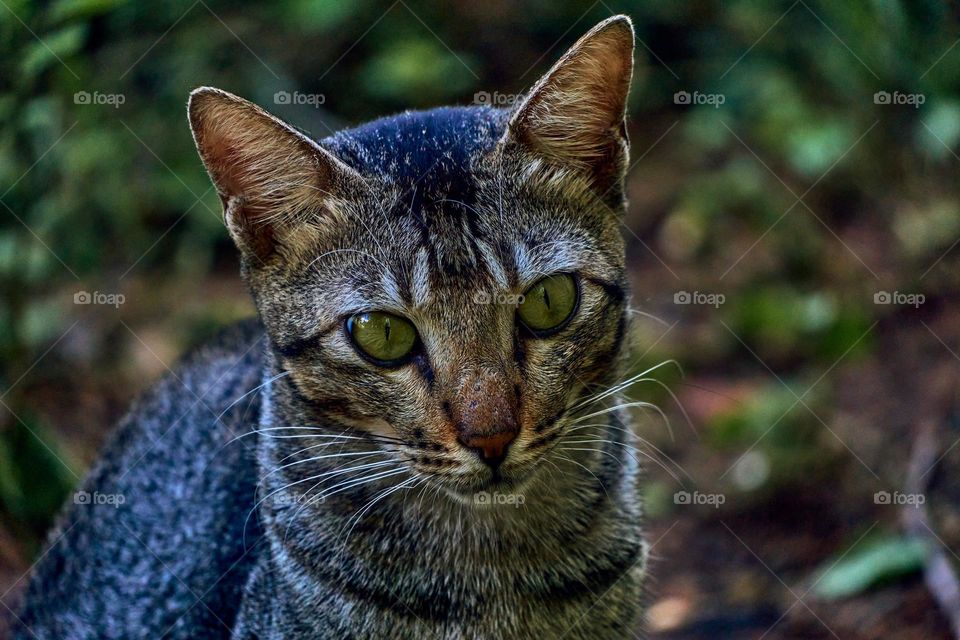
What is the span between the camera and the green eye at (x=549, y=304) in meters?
2.95

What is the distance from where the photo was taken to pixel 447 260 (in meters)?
→ 2.93

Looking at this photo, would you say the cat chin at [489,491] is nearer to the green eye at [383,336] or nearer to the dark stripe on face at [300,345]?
the green eye at [383,336]

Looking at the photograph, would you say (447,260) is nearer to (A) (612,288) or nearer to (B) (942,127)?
(A) (612,288)

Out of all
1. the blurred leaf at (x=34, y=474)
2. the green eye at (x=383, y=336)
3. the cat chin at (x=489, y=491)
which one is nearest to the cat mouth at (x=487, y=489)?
the cat chin at (x=489, y=491)

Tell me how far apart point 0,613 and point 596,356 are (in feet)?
9.47

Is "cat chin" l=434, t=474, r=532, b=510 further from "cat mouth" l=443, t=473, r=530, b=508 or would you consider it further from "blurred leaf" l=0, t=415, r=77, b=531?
"blurred leaf" l=0, t=415, r=77, b=531

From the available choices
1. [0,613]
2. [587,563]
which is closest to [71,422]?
[0,613]

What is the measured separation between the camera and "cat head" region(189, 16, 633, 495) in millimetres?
2852

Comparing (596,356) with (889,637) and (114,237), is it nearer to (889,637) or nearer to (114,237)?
(889,637)

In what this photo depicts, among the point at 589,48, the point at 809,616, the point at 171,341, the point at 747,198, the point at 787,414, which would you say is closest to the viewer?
the point at 589,48

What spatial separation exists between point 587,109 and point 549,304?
589 millimetres

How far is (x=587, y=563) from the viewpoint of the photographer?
3.31 metres

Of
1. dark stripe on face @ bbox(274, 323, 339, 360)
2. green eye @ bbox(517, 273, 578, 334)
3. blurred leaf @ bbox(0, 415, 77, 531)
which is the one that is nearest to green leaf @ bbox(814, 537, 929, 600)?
green eye @ bbox(517, 273, 578, 334)

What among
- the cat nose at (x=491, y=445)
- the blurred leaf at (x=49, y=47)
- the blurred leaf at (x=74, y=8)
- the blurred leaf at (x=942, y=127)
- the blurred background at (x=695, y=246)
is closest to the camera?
the cat nose at (x=491, y=445)
